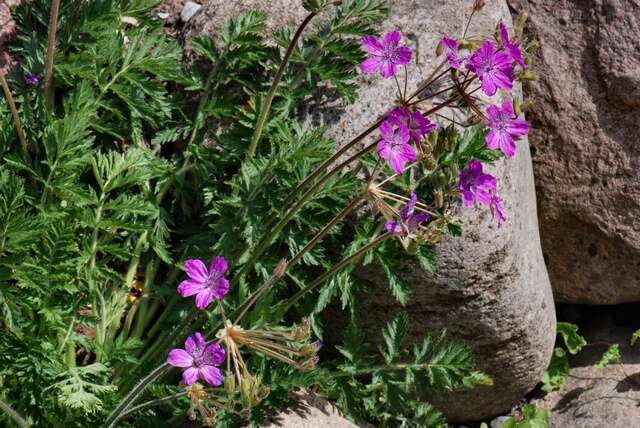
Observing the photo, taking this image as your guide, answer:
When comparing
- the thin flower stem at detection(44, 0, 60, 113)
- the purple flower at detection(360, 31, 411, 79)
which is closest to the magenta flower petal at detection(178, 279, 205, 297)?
the purple flower at detection(360, 31, 411, 79)

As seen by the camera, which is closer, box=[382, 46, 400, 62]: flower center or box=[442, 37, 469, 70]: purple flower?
box=[442, 37, 469, 70]: purple flower

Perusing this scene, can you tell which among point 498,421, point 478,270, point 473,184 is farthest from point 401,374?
point 473,184

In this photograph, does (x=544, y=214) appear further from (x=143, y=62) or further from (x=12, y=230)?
(x=12, y=230)

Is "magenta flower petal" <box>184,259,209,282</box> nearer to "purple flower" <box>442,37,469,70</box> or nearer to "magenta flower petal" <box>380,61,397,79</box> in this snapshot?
"magenta flower petal" <box>380,61,397,79</box>

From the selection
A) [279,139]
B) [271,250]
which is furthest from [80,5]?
[271,250]

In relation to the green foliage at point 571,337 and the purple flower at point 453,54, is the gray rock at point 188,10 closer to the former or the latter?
the purple flower at point 453,54

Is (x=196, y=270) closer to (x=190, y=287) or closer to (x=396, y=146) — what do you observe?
(x=190, y=287)
